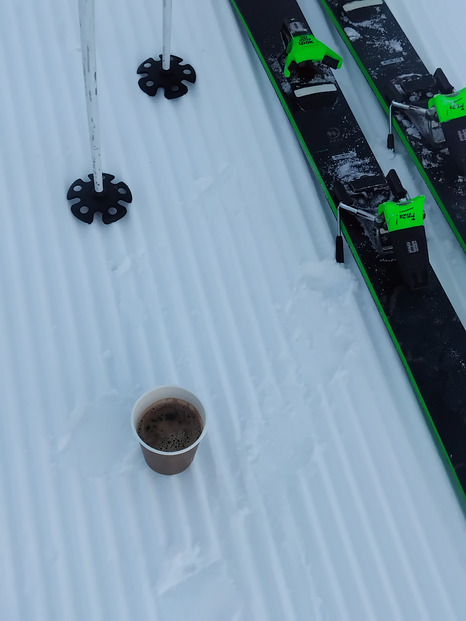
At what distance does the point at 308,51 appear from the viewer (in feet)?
9.11

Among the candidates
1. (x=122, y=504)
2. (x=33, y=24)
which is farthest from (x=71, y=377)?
(x=33, y=24)

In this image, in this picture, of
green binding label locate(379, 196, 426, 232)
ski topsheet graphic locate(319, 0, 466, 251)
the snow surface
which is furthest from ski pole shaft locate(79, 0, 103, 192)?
ski topsheet graphic locate(319, 0, 466, 251)

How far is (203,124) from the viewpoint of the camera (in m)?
2.84

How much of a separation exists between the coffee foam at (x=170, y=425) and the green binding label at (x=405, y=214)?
930 millimetres

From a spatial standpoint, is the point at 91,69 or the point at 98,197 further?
the point at 98,197

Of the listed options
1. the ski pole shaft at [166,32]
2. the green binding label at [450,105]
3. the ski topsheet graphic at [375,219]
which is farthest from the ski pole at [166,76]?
the green binding label at [450,105]

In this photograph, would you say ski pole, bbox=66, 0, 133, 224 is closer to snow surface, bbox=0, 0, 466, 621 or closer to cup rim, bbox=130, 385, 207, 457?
snow surface, bbox=0, 0, 466, 621

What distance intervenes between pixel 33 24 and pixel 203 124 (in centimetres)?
85

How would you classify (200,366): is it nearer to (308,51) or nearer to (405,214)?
(405,214)

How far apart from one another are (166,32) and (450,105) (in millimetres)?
1069

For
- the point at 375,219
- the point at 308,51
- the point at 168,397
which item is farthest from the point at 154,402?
the point at 308,51

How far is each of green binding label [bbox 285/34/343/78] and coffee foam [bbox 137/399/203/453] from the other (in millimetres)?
1469

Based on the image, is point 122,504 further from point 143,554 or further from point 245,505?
point 245,505

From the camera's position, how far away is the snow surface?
6.85 ft
